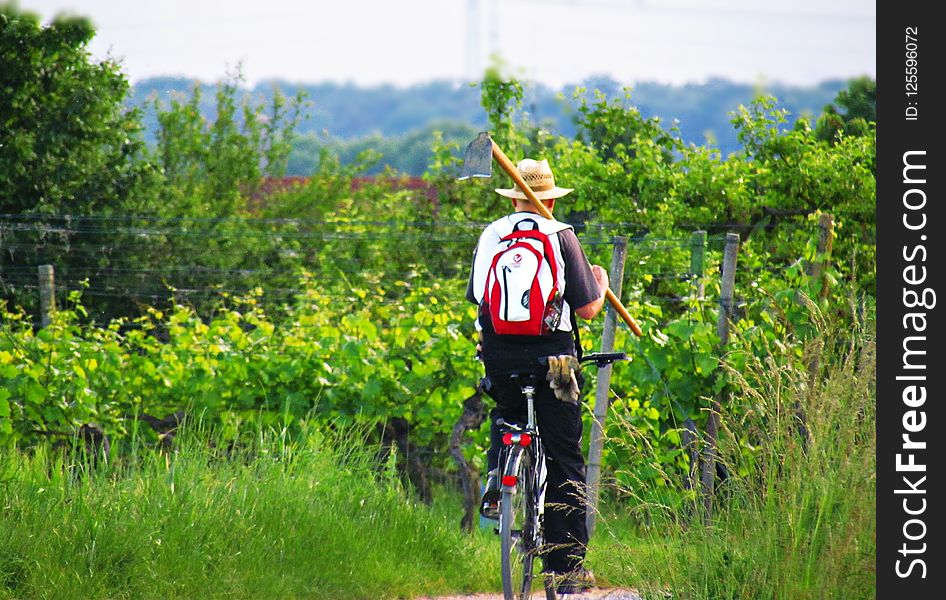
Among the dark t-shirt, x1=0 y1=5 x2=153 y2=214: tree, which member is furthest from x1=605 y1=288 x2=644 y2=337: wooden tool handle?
x1=0 y1=5 x2=153 y2=214: tree

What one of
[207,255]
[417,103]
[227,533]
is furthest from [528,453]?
[207,255]

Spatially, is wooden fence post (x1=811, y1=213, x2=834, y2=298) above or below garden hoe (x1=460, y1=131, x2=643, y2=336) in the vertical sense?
below

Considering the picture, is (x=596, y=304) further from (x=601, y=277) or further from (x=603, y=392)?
(x=603, y=392)

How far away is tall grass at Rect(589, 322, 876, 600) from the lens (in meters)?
4.35

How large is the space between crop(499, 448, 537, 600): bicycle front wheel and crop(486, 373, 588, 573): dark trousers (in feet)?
0.31

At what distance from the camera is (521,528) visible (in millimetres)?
5340

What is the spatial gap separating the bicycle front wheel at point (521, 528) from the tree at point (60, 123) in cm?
1150

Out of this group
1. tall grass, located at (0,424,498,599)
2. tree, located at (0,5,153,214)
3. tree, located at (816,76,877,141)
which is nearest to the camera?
tall grass, located at (0,424,498,599)

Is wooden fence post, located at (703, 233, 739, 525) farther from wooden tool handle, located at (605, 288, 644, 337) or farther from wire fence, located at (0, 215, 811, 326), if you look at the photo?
wire fence, located at (0, 215, 811, 326)

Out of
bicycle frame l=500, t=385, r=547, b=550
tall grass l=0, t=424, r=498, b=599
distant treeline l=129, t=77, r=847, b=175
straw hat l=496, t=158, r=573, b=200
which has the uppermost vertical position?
distant treeline l=129, t=77, r=847, b=175

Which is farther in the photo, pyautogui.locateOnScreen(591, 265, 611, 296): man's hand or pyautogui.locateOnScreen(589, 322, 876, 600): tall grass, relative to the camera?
pyautogui.locateOnScreen(591, 265, 611, 296): man's hand

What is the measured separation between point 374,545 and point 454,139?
27.0ft
